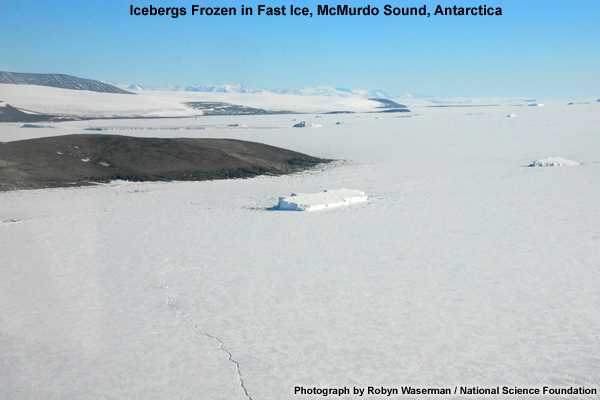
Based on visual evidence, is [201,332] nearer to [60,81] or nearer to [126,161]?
[126,161]

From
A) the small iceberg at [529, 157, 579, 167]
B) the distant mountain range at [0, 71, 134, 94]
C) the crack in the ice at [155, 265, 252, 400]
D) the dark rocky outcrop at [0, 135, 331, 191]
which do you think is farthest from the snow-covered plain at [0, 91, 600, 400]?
the distant mountain range at [0, 71, 134, 94]

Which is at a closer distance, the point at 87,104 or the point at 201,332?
the point at 201,332

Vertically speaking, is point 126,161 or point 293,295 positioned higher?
point 126,161

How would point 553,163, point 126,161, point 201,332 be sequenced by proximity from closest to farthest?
point 201,332
point 553,163
point 126,161

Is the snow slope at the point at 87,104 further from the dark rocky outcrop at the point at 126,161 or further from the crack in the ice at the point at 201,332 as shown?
the crack in the ice at the point at 201,332

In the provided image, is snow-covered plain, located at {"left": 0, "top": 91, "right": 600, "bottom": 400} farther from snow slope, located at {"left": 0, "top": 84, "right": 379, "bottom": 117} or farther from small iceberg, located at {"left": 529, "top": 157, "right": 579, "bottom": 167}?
snow slope, located at {"left": 0, "top": 84, "right": 379, "bottom": 117}

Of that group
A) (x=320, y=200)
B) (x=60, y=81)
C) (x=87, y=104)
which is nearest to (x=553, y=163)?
(x=320, y=200)
